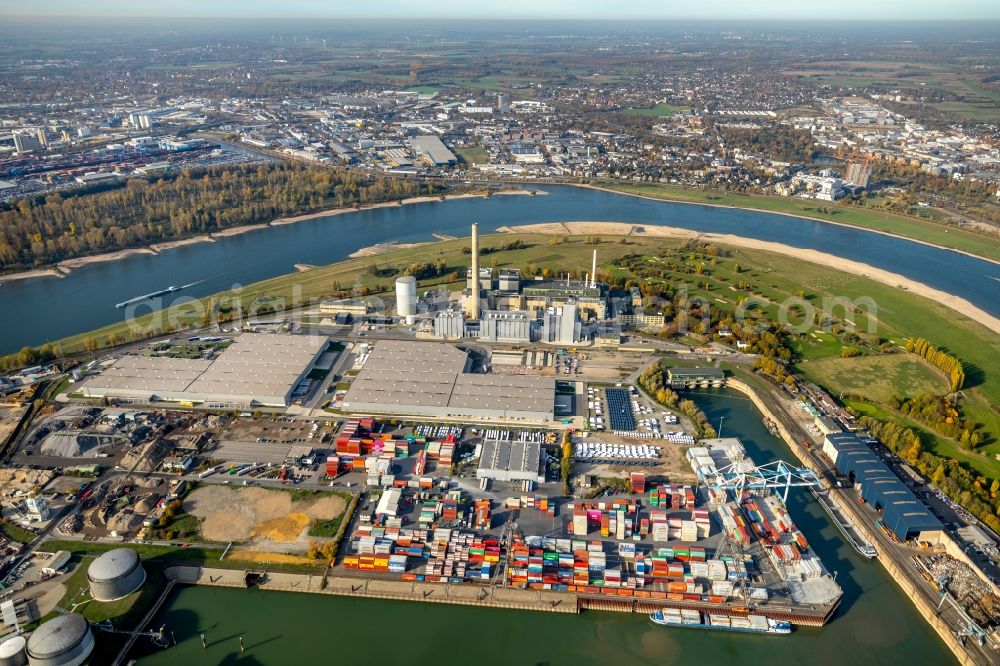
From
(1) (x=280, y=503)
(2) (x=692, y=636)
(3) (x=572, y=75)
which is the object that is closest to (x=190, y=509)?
(1) (x=280, y=503)

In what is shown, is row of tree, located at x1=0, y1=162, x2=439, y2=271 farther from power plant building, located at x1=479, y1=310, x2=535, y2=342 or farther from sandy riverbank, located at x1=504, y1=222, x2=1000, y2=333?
power plant building, located at x1=479, y1=310, x2=535, y2=342

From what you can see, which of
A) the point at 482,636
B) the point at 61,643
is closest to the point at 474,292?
the point at 482,636

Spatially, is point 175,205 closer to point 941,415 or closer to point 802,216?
point 941,415

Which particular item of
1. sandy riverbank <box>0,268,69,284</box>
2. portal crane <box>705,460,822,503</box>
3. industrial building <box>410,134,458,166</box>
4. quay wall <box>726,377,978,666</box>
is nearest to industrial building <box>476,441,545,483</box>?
portal crane <box>705,460,822,503</box>

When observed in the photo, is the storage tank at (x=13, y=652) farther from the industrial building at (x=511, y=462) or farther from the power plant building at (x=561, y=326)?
the power plant building at (x=561, y=326)

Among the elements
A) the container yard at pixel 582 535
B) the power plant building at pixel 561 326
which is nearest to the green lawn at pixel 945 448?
the container yard at pixel 582 535

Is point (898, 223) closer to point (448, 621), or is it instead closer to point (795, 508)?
point (795, 508)
